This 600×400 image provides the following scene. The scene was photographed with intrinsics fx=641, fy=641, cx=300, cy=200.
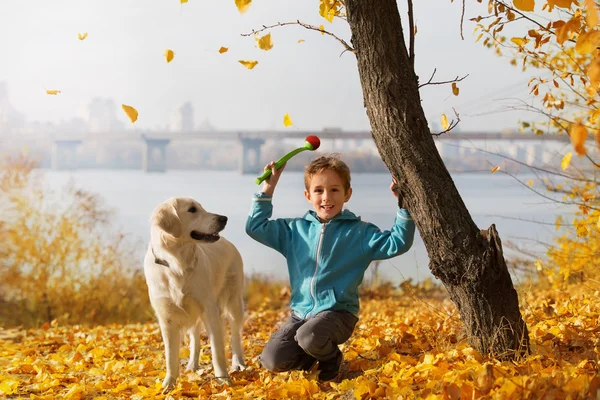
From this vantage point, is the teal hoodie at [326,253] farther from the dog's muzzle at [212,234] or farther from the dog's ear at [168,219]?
the dog's ear at [168,219]

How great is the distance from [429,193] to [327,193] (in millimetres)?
595

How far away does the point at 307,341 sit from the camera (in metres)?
3.15

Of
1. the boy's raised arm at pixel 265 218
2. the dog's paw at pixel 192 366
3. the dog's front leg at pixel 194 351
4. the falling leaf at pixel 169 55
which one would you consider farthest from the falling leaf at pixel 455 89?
the dog's paw at pixel 192 366

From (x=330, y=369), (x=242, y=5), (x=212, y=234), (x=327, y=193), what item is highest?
(x=242, y=5)

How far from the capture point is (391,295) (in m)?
8.02

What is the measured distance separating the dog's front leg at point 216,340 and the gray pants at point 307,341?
0.71 ft

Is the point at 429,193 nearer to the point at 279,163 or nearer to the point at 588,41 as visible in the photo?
the point at 279,163

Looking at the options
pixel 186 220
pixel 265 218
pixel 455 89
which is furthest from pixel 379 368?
pixel 455 89

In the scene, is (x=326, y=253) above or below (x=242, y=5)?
below

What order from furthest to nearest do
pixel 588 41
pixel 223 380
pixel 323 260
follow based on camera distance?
pixel 223 380, pixel 323 260, pixel 588 41

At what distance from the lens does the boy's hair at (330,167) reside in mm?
3369

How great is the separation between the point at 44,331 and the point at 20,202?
135 centimetres

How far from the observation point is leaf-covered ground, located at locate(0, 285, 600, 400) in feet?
8.19

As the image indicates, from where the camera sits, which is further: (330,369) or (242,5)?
(330,369)
